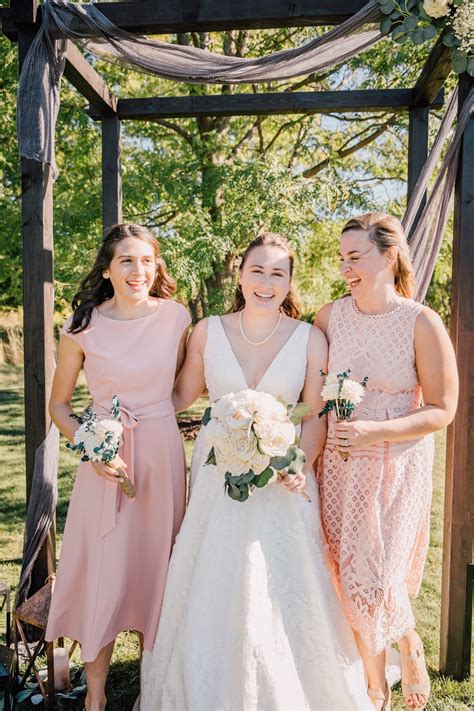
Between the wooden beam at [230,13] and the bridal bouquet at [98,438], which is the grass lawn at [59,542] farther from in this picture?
the wooden beam at [230,13]

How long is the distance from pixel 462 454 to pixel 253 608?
142cm

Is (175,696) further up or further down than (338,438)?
further down

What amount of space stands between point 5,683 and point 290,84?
27.5ft

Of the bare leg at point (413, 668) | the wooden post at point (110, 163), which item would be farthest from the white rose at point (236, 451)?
the wooden post at point (110, 163)

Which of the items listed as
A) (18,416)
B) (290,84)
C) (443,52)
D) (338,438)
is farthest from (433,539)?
(18,416)

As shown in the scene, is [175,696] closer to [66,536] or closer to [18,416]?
[66,536]

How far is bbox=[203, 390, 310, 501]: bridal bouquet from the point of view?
7.63 feet

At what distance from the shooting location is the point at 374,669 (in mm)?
2803

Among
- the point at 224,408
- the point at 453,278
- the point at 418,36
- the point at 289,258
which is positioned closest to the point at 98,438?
the point at 224,408

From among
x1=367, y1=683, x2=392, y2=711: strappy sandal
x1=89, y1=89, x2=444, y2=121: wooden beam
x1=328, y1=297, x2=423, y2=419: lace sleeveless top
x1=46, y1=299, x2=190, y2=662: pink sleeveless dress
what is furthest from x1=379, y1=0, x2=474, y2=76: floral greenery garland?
x1=367, y1=683, x2=392, y2=711: strappy sandal

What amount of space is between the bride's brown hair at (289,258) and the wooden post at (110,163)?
2103 millimetres

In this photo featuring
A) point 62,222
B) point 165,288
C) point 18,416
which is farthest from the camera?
point 18,416

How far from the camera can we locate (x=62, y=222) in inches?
305

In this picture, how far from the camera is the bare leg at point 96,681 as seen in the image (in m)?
2.83
